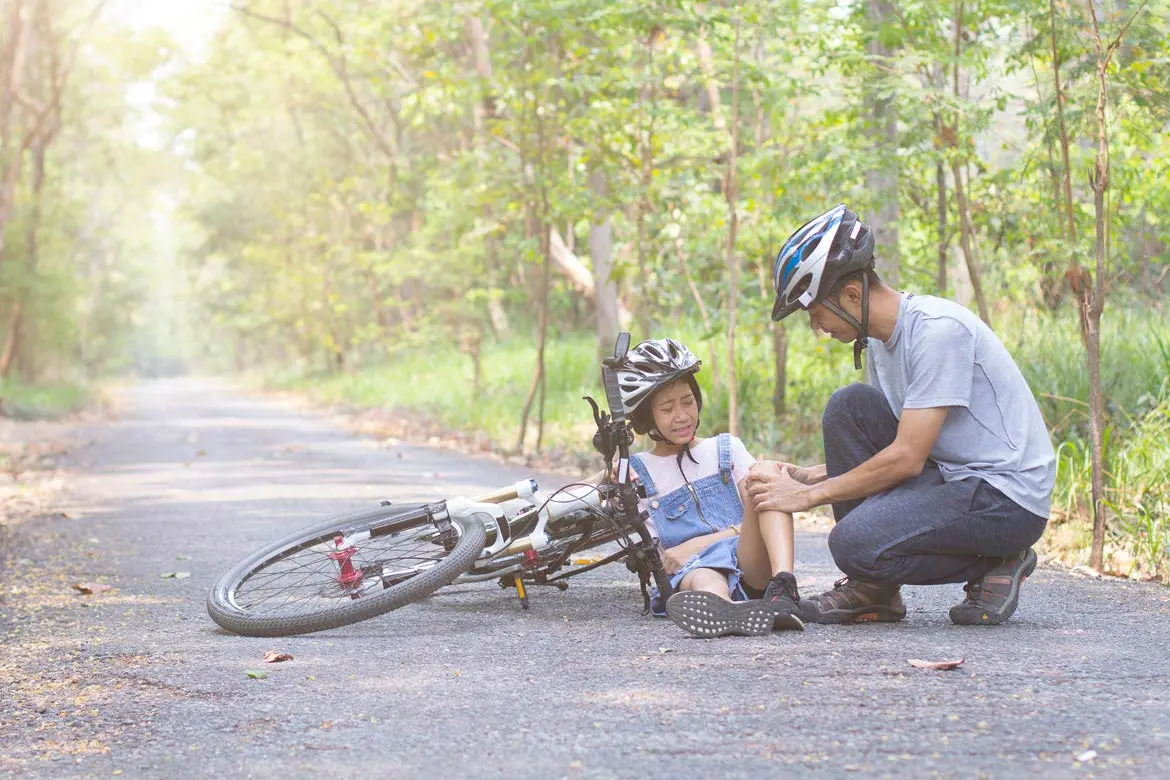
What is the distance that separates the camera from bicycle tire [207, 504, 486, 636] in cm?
523

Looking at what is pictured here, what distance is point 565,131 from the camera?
15.1 meters

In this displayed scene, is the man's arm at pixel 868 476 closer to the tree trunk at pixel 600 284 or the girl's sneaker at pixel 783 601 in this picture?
the girl's sneaker at pixel 783 601

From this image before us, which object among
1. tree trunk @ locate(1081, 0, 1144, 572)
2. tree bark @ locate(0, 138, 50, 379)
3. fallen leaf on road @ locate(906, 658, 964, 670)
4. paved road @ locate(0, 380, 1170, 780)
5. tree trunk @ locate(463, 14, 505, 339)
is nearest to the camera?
paved road @ locate(0, 380, 1170, 780)

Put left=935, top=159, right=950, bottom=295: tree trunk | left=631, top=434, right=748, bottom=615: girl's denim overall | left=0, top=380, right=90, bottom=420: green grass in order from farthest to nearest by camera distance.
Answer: left=0, top=380, right=90, bottom=420: green grass → left=935, top=159, right=950, bottom=295: tree trunk → left=631, top=434, right=748, bottom=615: girl's denim overall

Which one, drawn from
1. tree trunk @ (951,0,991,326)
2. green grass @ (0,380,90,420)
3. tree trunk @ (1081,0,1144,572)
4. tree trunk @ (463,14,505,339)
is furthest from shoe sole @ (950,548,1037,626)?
green grass @ (0,380,90,420)

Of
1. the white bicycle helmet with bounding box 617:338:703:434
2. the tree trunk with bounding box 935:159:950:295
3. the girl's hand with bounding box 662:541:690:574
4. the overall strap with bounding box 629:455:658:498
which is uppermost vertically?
the tree trunk with bounding box 935:159:950:295

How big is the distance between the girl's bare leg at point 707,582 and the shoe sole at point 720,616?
7.0 inches

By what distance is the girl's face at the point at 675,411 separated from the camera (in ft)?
18.1

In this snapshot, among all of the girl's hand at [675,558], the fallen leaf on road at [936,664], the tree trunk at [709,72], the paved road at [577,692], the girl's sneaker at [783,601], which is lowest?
the paved road at [577,692]

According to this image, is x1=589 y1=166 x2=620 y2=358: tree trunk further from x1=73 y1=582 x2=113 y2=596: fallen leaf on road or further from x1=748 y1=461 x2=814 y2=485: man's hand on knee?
x1=748 y1=461 x2=814 y2=485: man's hand on knee

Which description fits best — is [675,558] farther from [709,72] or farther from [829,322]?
[709,72]

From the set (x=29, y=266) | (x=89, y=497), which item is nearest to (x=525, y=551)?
(x=89, y=497)

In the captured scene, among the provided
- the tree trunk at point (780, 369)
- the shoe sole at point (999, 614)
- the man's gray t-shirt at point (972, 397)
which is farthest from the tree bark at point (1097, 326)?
the tree trunk at point (780, 369)

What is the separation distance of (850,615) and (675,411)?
1.13m
